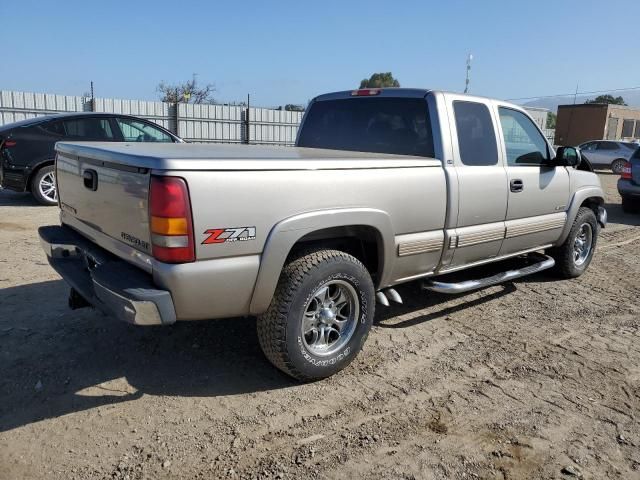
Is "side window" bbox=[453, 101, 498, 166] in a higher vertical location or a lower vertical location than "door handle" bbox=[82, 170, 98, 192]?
higher

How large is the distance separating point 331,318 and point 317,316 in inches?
4.1

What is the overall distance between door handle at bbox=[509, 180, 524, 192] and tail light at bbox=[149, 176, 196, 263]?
120 inches

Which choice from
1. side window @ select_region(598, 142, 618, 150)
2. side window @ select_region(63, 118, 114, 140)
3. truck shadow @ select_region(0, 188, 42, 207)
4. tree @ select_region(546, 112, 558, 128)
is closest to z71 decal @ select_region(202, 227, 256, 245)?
side window @ select_region(63, 118, 114, 140)

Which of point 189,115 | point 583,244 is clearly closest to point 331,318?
point 583,244

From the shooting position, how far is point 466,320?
470 cm

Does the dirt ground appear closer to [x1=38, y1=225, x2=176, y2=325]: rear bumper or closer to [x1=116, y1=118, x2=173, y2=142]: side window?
[x1=38, y1=225, x2=176, y2=325]: rear bumper

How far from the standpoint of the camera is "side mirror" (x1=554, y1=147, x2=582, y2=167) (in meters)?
5.19

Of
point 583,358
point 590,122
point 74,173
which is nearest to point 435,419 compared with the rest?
point 583,358

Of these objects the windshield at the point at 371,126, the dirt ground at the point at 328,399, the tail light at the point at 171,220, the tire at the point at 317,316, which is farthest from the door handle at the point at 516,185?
the tail light at the point at 171,220

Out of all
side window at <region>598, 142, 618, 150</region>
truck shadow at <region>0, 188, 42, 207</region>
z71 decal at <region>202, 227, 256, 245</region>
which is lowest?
truck shadow at <region>0, 188, 42, 207</region>

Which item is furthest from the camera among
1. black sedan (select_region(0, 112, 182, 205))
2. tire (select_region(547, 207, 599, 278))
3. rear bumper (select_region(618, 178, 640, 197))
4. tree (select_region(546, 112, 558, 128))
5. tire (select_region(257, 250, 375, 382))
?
tree (select_region(546, 112, 558, 128))

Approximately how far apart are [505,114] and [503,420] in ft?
9.61

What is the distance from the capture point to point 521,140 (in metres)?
5.00

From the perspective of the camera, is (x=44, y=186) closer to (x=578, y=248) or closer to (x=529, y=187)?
(x=529, y=187)
